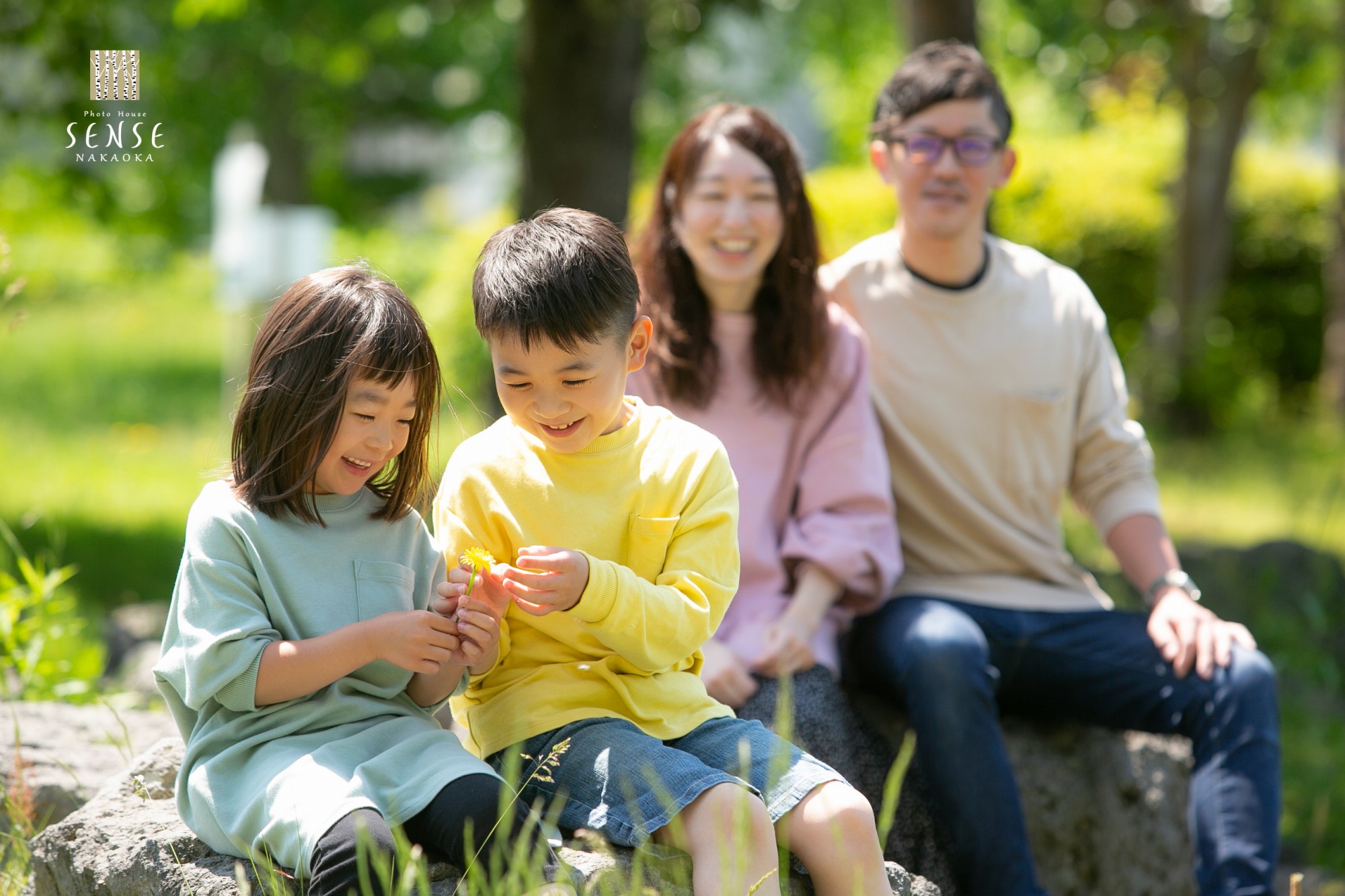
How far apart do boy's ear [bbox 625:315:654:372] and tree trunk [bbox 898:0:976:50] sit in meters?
2.93

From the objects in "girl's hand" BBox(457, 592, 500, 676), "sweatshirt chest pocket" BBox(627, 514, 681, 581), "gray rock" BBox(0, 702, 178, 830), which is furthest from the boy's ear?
"gray rock" BBox(0, 702, 178, 830)

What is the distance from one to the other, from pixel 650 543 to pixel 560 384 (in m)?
0.33

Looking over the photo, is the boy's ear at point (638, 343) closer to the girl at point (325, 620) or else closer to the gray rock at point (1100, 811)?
the girl at point (325, 620)

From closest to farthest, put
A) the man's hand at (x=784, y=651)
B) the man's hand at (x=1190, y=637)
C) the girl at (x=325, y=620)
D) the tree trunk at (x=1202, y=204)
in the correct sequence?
the girl at (x=325, y=620), the man's hand at (x=784, y=651), the man's hand at (x=1190, y=637), the tree trunk at (x=1202, y=204)

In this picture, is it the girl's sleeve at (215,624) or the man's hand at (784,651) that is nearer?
the girl's sleeve at (215,624)

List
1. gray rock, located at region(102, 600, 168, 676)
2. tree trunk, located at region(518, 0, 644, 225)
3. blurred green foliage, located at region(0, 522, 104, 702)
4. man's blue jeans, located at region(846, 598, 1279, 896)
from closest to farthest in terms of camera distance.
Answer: man's blue jeans, located at region(846, 598, 1279, 896)
blurred green foliage, located at region(0, 522, 104, 702)
gray rock, located at region(102, 600, 168, 676)
tree trunk, located at region(518, 0, 644, 225)

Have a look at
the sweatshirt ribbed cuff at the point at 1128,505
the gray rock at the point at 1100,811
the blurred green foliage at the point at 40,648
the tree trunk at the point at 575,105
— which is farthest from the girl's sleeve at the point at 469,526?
the tree trunk at the point at 575,105

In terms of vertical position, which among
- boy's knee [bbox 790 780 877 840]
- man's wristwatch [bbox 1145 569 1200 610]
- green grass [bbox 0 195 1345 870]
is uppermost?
man's wristwatch [bbox 1145 569 1200 610]

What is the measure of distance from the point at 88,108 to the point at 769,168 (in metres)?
3.56

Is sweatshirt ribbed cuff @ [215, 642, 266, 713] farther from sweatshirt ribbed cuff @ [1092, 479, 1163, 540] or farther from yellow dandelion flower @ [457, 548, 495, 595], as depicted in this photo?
sweatshirt ribbed cuff @ [1092, 479, 1163, 540]

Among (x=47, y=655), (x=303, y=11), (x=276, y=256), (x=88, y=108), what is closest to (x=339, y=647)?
(x=47, y=655)

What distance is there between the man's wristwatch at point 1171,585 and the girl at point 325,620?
1.74 metres

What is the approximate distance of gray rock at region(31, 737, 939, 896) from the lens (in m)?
2.04

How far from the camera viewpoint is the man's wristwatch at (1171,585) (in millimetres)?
3074
